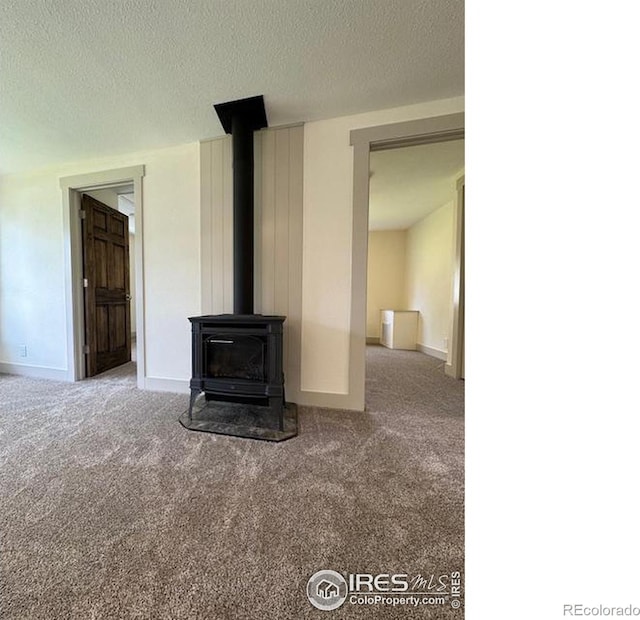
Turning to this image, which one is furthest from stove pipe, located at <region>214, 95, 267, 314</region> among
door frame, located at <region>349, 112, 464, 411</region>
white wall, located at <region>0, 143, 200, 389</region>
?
door frame, located at <region>349, 112, 464, 411</region>

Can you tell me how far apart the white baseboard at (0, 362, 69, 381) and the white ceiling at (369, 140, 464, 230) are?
4.12 m

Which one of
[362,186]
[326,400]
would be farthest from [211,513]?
[362,186]

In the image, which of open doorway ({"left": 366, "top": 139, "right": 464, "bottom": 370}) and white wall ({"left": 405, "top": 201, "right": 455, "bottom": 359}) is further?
white wall ({"left": 405, "top": 201, "right": 455, "bottom": 359})

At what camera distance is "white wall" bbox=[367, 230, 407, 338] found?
5520 mm

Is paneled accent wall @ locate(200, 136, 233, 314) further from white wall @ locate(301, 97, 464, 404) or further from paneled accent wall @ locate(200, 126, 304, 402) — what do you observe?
white wall @ locate(301, 97, 464, 404)

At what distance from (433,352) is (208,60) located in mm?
4345

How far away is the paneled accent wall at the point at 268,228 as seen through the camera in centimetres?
209

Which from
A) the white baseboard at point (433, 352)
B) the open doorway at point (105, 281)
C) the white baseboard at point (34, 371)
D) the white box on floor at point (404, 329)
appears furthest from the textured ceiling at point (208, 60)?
the white box on floor at point (404, 329)

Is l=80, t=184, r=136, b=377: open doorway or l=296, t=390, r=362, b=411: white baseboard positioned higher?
l=80, t=184, r=136, b=377: open doorway

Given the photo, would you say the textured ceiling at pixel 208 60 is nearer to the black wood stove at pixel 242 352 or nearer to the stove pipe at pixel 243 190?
the stove pipe at pixel 243 190

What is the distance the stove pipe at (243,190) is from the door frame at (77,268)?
117cm

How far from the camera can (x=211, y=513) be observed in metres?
1.03
